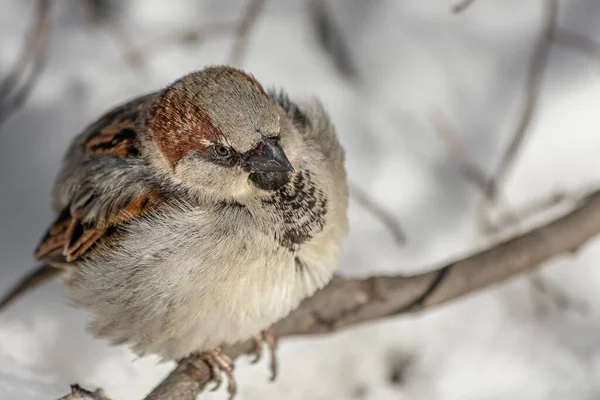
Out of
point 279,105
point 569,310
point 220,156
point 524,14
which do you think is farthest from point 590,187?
point 220,156

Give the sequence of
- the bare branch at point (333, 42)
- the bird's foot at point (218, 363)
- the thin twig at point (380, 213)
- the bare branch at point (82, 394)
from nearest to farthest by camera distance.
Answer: the bare branch at point (82, 394), the bird's foot at point (218, 363), the thin twig at point (380, 213), the bare branch at point (333, 42)

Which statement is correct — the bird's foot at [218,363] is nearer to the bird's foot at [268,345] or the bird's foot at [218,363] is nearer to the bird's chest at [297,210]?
the bird's foot at [268,345]

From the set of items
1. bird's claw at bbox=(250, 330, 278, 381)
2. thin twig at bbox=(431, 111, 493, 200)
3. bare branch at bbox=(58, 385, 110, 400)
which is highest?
bare branch at bbox=(58, 385, 110, 400)

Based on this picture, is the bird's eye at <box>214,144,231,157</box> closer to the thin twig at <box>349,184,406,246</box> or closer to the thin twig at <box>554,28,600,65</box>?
the thin twig at <box>349,184,406,246</box>

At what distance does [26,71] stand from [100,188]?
4.83ft

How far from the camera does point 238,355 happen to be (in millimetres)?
3018

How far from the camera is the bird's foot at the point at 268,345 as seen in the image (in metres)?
3.03

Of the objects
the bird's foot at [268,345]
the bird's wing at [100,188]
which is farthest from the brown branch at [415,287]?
the bird's wing at [100,188]

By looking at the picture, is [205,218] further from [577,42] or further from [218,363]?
[577,42]

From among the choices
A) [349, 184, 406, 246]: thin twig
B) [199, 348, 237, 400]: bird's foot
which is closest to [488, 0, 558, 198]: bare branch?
[349, 184, 406, 246]: thin twig

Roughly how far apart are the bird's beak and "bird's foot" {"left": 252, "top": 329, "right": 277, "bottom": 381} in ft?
2.77

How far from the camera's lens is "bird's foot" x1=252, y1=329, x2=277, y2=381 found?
9.95 ft

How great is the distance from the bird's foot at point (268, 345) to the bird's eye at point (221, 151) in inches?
34.0

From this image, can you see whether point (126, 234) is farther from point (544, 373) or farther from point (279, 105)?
point (544, 373)
